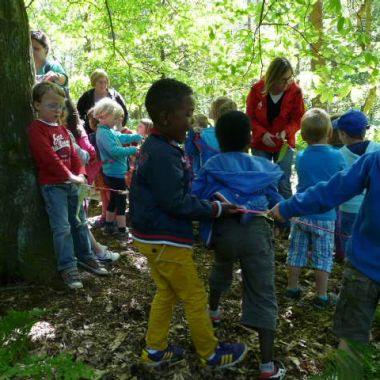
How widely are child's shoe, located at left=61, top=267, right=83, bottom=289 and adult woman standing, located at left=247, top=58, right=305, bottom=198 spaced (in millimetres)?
2783

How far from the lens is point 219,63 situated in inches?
285

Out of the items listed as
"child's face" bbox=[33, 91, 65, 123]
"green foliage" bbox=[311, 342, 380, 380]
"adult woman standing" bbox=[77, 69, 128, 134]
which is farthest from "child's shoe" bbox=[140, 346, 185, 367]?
"adult woman standing" bbox=[77, 69, 128, 134]

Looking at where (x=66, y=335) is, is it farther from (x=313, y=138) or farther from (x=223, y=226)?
(x=313, y=138)

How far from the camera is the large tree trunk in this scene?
3.41 metres

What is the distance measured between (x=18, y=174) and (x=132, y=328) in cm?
162

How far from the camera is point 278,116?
17.5ft

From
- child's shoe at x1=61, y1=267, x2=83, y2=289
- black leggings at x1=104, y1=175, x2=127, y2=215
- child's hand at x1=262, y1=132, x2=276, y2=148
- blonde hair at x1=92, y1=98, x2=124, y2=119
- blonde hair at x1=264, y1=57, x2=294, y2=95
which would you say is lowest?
child's shoe at x1=61, y1=267, x2=83, y2=289

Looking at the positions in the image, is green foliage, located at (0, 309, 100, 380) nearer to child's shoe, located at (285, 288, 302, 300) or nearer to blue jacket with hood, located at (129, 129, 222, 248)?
blue jacket with hood, located at (129, 129, 222, 248)

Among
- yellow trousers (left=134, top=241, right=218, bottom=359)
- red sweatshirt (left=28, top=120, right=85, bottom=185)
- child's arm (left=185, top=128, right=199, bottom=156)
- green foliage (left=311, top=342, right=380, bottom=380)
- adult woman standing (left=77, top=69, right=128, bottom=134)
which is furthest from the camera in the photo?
adult woman standing (left=77, top=69, right=128, bottom=134)

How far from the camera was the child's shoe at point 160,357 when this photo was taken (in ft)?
9.12

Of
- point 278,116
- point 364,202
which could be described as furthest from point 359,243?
point 278,116

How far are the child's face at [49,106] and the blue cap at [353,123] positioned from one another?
8.87ft

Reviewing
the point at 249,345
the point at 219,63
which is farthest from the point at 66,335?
the point at 219,63

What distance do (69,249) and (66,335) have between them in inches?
33.8
